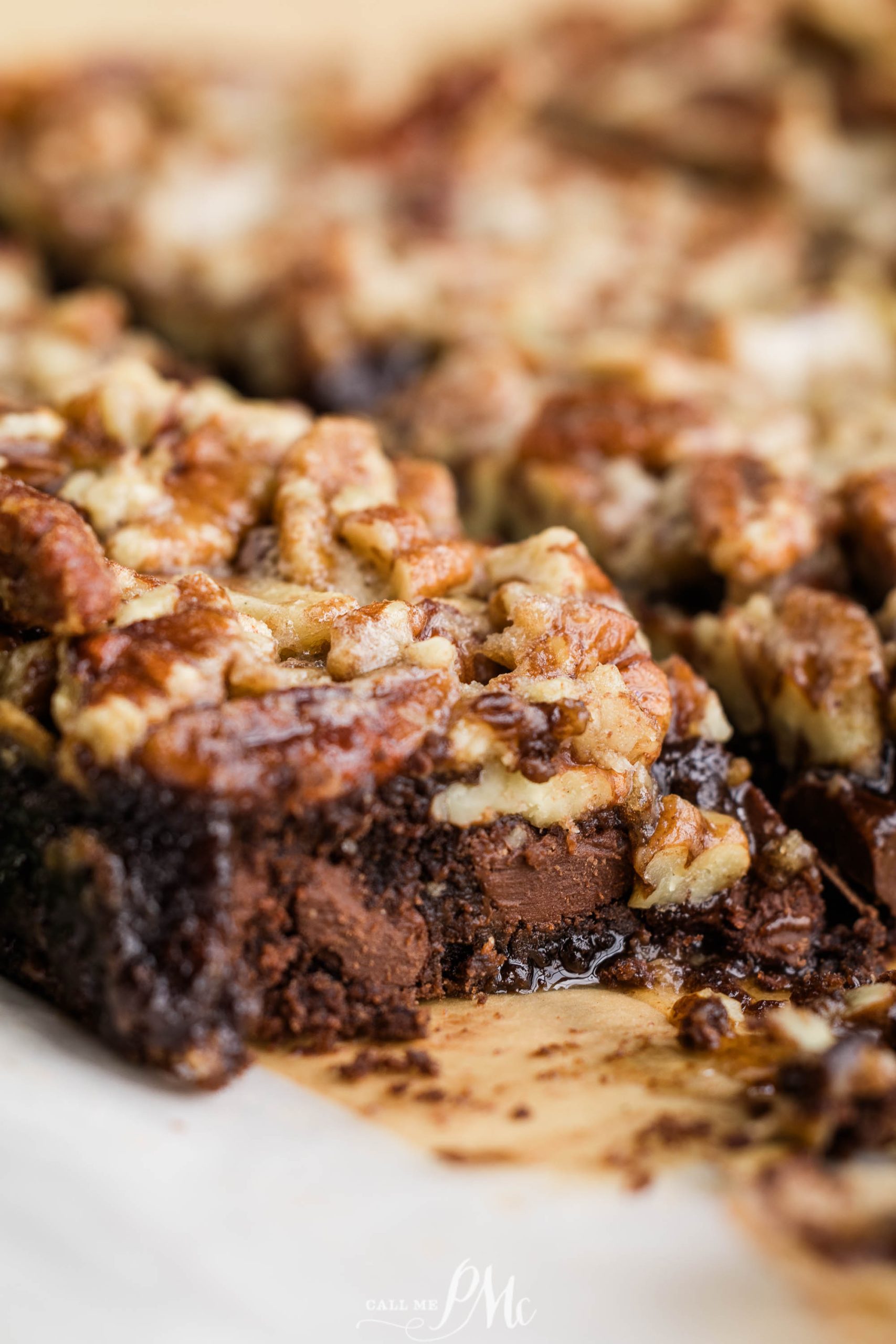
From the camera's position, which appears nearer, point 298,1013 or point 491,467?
point 298,1013

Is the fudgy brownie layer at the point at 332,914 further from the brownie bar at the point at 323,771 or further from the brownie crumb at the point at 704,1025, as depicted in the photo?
the brownie crumb at the point at 704,1025

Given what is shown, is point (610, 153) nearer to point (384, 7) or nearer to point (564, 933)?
point (384, 7)

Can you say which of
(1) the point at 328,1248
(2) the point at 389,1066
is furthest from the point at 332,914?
(1) the point at 328,1248

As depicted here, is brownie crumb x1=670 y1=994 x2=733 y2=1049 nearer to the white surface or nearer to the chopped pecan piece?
the white surface

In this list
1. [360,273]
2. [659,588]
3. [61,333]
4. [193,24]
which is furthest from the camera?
[193,24]

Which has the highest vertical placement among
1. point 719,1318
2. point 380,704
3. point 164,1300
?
point 380,704

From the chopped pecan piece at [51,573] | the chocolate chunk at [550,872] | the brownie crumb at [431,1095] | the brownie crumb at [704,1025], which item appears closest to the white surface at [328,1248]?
the brownie crumb at [431,1095]

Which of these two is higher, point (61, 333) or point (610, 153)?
point (610, 153)

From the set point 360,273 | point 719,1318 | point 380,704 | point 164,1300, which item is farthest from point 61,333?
point 719,1318
